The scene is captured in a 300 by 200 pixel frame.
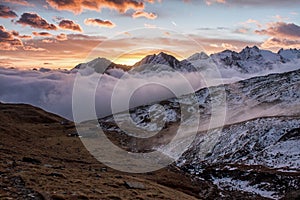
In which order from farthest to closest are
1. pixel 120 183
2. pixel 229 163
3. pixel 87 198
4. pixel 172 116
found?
1. pixel 172 116
2. pixel 229 163
3. pixel 120 183
4. pixel 87 198

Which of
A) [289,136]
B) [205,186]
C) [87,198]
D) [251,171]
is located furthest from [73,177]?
[289,136]

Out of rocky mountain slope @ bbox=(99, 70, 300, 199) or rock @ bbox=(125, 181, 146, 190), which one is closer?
rock @ bbox=(125, 181, 146, 190)

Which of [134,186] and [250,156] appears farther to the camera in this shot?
[250,156]

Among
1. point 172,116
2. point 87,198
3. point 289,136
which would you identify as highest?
point 87,198

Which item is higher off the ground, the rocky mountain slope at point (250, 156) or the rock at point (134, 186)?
the rock at point (134, 186)

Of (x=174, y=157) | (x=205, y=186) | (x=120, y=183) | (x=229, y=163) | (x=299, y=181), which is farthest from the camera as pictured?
(x=174, y=157)

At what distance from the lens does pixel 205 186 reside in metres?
56.6

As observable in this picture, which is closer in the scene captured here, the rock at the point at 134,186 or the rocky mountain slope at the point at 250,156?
the rock at the point at 134,186

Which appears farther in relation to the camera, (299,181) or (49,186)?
(299,181)

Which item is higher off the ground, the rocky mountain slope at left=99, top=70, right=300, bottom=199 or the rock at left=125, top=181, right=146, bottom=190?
the rock at left=125, top=181, right=146, bottom=190

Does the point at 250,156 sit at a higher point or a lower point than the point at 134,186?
lower

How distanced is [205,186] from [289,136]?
27.5 metres

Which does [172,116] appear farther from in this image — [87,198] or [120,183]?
[87,198]

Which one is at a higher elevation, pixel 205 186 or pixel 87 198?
pixel 87 198
